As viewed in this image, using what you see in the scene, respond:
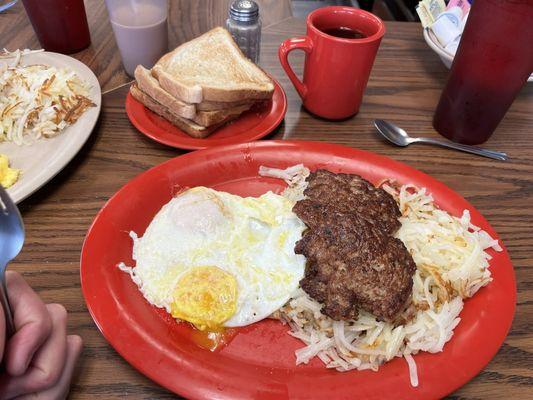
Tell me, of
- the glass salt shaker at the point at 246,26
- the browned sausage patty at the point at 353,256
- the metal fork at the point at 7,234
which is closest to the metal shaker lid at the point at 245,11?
the glass salt shaker at the point at 246,26

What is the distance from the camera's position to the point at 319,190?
66.5 inches

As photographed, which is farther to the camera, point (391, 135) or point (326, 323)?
point (391, 135)

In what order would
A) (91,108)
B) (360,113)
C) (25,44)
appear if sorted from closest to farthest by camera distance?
(91,108)
(360,113)
(25,44)

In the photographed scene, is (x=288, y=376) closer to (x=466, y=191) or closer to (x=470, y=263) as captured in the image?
(x=470, y=263)

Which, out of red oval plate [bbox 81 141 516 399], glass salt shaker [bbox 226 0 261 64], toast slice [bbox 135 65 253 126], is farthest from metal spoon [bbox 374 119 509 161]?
glass salt shaker [bbox 226 0 261 64]

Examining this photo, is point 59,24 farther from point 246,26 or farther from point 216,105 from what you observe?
point 216,105

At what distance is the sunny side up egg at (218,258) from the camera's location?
4.78ft

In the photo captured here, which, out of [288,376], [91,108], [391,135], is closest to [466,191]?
[391,135]

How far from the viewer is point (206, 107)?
2160 mm

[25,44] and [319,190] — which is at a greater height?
[319,190]

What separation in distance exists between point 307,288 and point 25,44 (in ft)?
8.33

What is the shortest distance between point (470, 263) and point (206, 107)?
1.39 m

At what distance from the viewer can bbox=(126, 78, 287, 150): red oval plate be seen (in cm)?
208

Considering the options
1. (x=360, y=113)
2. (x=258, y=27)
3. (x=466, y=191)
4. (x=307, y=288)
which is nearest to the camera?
(x=307, y=288)
